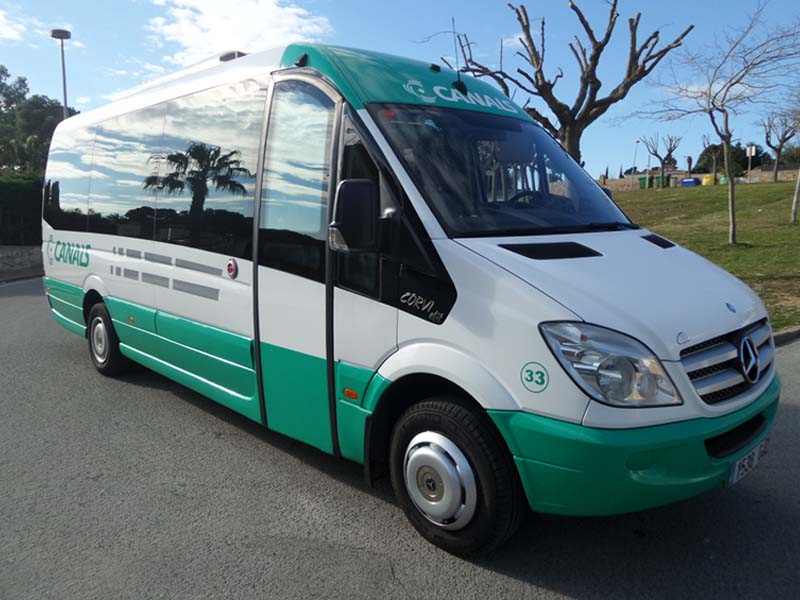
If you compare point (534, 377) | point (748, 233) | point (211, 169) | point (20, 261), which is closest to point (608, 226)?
point (534, 377)

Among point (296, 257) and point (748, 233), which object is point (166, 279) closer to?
point (296, 257)

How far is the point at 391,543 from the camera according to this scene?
3322 mm

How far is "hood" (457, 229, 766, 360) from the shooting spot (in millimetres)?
2715

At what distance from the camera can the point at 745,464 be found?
301 centimetres

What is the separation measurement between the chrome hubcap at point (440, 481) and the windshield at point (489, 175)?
104 centimetres

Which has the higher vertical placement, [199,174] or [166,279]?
[199,174]

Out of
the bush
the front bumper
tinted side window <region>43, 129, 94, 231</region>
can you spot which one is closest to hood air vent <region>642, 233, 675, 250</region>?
the front bumper

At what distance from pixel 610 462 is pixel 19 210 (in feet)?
65.6

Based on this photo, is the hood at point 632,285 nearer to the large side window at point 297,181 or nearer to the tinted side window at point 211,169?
the large side window at point 297,181

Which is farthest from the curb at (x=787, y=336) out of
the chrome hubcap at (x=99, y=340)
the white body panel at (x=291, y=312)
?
the chrome hubcap at (x=99, y=340)

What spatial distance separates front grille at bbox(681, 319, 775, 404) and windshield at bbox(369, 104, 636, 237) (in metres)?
0.99

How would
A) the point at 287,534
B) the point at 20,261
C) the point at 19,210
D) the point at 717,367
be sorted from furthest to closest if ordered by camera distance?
the point at 19,210, the point at 20,261, the point at 287,534, the point at 717,367

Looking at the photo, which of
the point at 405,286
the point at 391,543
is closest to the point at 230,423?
the point at 391,543

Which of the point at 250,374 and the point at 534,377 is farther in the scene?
the point at 250,374
